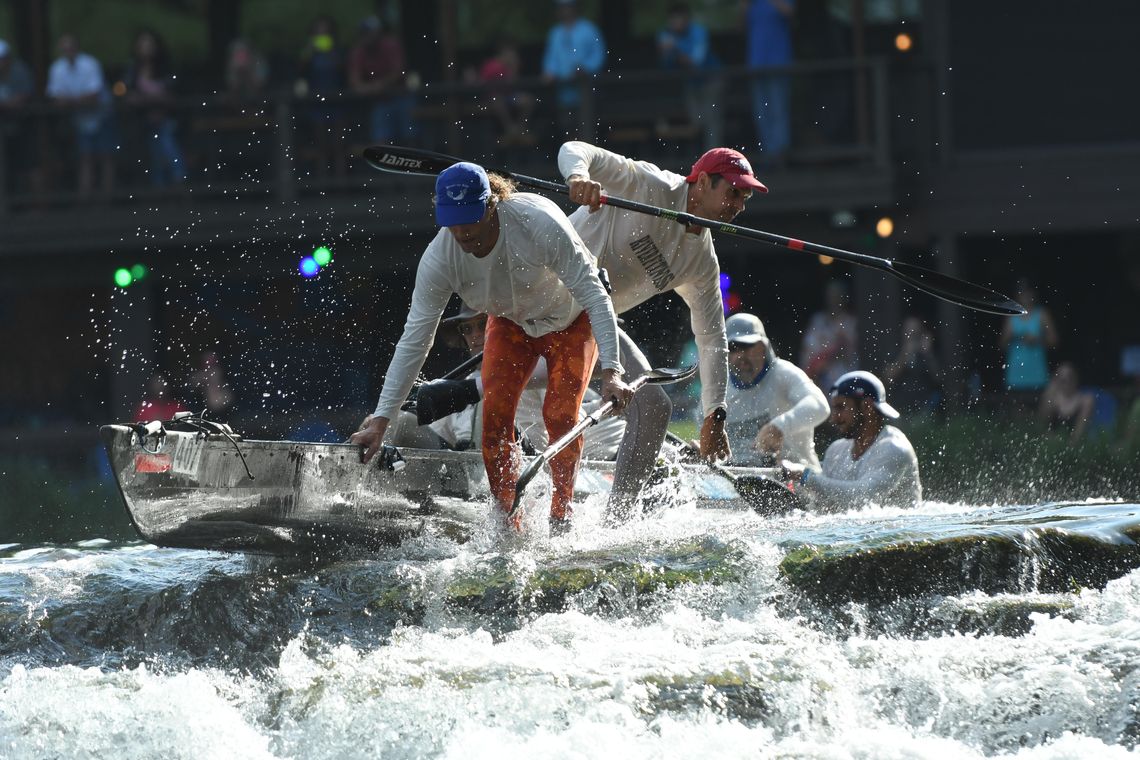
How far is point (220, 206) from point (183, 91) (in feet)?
9.40

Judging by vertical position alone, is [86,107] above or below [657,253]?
above

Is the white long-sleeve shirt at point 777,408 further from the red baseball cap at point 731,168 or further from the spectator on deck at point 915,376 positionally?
the spectator on deck at point 915,376

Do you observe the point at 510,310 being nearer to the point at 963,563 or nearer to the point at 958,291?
the point at 963,563

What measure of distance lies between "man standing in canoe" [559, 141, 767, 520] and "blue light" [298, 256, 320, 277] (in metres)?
10.8

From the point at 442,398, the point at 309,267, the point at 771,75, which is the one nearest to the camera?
the point at 442,398

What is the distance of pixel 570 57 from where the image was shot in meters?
17.0

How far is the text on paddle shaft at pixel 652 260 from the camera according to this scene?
788cm

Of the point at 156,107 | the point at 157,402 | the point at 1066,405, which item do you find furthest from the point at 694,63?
the point at 157,402

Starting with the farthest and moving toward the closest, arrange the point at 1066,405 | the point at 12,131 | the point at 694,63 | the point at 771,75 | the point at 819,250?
the point at 12,131 < the point at 694,63 < the point at 771,75 < the point at 1066,405 < the point at 819,250

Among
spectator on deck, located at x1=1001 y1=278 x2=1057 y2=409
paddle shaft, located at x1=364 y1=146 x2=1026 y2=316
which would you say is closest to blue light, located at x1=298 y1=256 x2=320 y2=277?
spectator on deck, located at x1=1001 y1=278 x2=1057 y2=409

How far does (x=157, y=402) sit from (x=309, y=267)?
2.50 m

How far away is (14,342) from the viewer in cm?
1983

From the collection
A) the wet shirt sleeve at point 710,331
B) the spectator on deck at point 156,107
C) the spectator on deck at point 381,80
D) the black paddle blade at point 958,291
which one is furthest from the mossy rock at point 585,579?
the spectator on deck at point 156,107

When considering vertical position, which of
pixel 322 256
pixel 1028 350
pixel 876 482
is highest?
pixel 322 256
